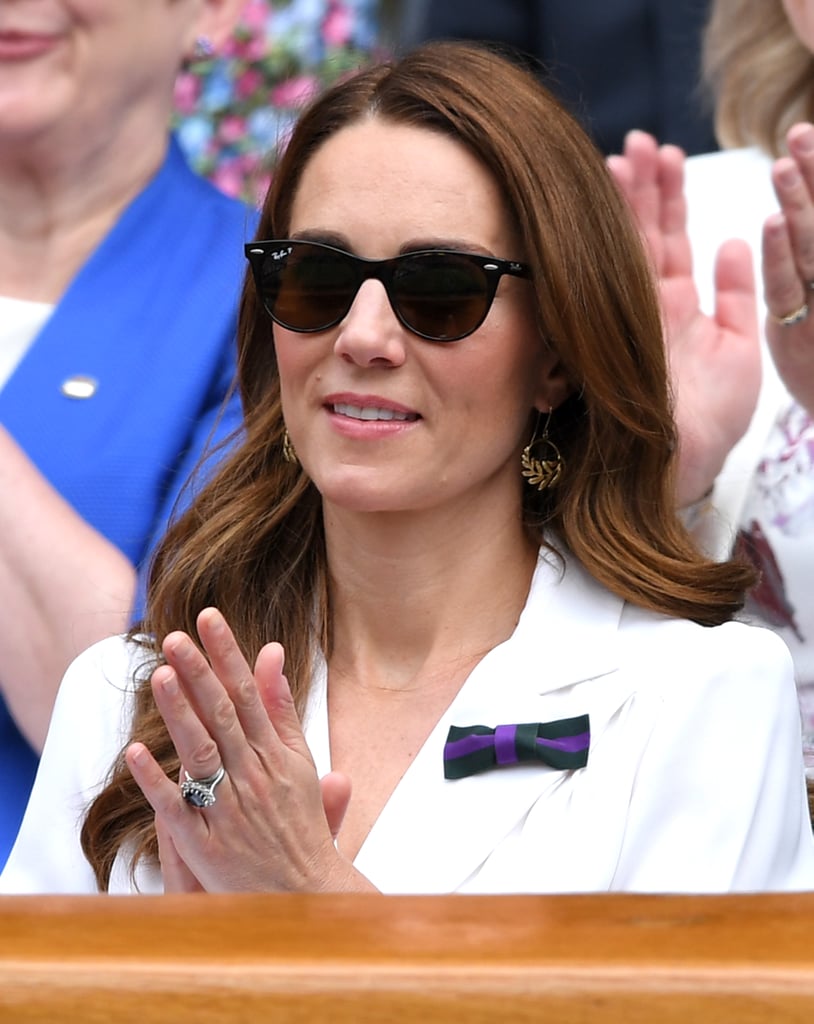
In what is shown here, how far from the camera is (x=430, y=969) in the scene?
0.79 metres

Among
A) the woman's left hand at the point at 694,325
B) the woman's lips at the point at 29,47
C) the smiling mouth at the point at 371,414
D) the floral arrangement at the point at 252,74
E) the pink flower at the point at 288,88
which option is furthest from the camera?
the floral arrangement at the point at 252,74

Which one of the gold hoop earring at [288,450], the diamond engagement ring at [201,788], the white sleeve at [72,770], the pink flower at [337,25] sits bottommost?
the white sleeve at [72,770]

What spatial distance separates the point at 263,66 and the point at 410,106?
2.93m

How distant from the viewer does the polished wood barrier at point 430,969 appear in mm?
778

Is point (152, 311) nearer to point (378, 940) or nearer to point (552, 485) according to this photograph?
point (552, 485)

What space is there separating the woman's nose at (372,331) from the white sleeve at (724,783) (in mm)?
450

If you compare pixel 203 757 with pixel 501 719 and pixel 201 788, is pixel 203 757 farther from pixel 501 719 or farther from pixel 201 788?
pixel 501 719

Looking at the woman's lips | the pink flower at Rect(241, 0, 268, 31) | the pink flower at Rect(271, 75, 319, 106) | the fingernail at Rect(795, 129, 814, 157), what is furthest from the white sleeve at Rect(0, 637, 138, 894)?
the pink flower at Rect(241, 0, 268, 31)

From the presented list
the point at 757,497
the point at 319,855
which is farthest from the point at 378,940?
the point at 757,497

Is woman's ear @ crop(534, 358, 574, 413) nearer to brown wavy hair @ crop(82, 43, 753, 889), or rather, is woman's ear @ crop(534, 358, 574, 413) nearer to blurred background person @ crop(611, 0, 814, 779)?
brown wavy hair @ crop(82, 43, 753, 889)

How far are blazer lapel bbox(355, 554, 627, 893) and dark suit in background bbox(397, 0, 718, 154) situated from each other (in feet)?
6.08

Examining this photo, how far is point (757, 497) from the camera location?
8.39 feet

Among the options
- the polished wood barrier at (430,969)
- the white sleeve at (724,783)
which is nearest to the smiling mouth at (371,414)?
the white sleeve at (724,783)

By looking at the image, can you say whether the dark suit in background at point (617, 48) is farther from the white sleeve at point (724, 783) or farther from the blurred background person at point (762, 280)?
the white sleeve at point (724, 783)
